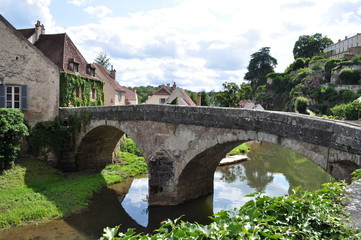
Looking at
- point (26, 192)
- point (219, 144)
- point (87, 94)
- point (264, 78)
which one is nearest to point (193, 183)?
point (219, 144)

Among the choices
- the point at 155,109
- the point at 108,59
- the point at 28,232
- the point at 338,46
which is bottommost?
the point at 28,232

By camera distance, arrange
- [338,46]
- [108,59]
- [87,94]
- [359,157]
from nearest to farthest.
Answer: [359,157], [87,94], [108,59], [338,46]

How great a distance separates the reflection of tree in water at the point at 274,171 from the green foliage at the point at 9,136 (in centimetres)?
1002

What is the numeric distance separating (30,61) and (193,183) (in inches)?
394

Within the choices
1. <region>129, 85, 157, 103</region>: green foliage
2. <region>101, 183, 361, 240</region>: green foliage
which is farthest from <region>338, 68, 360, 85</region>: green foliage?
<region>101, 183, 361, 240</region>: green foliage

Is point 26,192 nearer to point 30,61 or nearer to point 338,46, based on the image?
point 30,61

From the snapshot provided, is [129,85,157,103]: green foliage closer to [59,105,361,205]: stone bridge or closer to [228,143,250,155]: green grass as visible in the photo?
[228,143,250,155]: green grass

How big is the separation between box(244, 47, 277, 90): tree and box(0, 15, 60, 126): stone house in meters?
62.5

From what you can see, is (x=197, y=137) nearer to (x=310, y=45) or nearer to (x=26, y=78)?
(x=26, y=78)

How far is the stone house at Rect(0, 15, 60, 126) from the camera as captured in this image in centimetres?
1505

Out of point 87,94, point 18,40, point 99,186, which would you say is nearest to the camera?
point 99,186

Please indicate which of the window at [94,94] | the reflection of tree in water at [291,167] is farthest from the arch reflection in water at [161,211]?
the window at [94,94]

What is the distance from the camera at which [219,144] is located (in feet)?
33.5

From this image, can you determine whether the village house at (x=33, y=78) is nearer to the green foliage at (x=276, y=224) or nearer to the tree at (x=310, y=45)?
the green foliage at (x=276, y=224)
